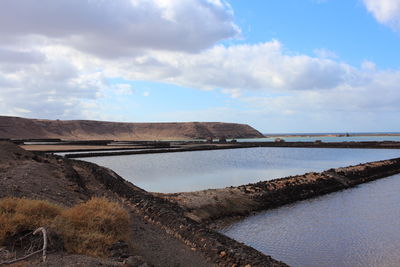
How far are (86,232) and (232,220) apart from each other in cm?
800

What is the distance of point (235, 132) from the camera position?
163 metres

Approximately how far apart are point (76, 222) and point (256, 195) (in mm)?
10883

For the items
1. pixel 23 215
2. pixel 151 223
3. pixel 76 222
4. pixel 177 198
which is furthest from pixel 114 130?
pixel 23 215

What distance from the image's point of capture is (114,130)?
427ft

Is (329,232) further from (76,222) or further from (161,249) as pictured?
(76,222)

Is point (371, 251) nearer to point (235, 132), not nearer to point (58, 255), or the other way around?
point (58, 255)

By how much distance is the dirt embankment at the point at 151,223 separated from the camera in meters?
7.42

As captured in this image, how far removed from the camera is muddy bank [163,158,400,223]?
13.6m

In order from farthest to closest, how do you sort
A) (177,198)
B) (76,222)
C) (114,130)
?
1. (114,130)
2. (177,198)
3. (76,222)

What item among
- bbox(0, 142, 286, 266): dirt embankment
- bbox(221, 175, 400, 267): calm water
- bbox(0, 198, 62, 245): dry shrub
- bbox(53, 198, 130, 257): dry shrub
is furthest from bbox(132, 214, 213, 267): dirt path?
bbox(221, 175, 400, 267): calm water

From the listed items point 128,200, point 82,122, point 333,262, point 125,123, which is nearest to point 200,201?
point 128,200

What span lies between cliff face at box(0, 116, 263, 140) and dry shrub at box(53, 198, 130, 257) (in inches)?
3411

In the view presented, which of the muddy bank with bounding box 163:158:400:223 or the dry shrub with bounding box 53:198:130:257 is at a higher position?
the dry shrub with bounding box 53:198:130:257

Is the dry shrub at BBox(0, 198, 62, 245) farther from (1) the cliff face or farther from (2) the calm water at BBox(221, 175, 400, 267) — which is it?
(1) the cliff face
